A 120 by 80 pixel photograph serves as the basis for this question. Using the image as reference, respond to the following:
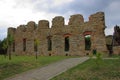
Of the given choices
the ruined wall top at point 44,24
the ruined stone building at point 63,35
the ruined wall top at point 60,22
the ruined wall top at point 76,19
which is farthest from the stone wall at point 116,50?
the ruined wall top at point 44,24

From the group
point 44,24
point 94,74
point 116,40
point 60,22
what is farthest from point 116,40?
point 94,74

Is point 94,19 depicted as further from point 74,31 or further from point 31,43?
point 31,43

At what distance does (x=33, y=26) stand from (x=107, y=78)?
27.6m

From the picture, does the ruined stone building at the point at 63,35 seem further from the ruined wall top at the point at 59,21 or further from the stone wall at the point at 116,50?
the stone wall at the point at 116,50

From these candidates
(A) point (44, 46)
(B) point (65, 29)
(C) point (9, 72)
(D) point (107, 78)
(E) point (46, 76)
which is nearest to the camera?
(D) point (107, 78)

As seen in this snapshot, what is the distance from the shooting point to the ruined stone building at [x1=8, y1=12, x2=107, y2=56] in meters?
32.5

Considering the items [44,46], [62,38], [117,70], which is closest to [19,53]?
[44,46]

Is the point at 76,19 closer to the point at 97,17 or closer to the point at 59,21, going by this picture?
the point at 59,21

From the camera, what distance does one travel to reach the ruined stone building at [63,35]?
107 ft

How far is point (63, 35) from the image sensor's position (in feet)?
117

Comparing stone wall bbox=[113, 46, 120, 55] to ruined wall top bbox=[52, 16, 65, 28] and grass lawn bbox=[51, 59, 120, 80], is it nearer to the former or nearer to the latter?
ruined wall top bbox=[52, 16, 65, 28]

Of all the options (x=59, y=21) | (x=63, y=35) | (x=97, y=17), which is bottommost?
(x=63, y=35)

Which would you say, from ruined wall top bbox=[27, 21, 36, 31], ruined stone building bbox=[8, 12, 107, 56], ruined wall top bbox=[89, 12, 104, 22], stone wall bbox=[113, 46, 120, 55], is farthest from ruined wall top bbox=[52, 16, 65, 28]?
stone wall bbox=[113, 46, 120, 55]

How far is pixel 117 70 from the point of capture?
54.3 ft
